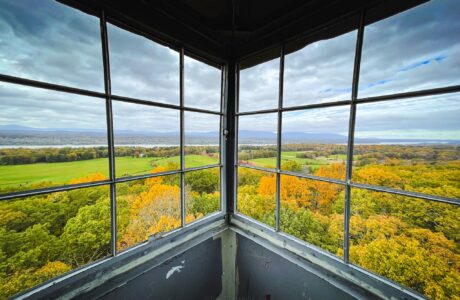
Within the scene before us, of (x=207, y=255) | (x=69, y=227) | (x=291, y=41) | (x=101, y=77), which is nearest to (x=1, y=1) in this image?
(x=101, y=77)

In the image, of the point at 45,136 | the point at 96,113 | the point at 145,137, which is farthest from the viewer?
the point at 145,137

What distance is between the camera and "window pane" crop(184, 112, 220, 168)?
1.32 metres

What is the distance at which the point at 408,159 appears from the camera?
350 cm

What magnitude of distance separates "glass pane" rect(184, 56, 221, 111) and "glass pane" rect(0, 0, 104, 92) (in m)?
0.58

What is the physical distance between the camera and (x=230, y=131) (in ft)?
4.98

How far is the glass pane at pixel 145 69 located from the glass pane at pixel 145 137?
131 mm

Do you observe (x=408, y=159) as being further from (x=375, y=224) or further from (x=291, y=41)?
(x=375, y=224)

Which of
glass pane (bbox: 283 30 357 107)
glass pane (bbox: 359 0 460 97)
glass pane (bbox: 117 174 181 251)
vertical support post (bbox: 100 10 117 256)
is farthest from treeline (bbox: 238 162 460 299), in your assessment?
vertical support post (bbox: 100 10 117 256)

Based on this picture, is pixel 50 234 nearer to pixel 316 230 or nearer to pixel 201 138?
pixel 201 138

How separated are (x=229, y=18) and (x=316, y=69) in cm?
162

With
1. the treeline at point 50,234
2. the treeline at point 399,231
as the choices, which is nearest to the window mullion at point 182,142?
the treeline at point 399,231

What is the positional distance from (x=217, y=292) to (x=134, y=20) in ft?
6.54

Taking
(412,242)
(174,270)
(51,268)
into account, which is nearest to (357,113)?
(174,270)

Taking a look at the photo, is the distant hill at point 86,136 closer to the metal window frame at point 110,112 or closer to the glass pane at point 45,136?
the glass pane at point 45,136
